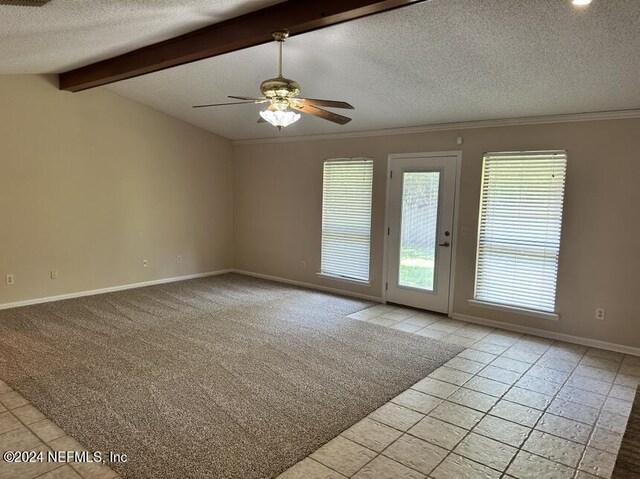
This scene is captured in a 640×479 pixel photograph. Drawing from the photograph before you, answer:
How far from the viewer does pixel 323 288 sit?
257 inches

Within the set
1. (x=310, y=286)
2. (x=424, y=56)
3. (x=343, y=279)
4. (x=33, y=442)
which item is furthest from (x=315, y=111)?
(x=310, y=286)

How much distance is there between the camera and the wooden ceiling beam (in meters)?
2.73

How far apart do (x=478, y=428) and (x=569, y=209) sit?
108 inches

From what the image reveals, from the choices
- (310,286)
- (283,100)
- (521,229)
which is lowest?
(310,286)

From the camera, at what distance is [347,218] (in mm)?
6184

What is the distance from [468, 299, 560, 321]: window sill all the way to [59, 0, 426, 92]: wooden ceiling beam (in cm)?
356

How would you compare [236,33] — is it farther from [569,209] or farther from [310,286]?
[310,286]

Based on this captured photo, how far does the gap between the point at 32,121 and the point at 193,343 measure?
3439 millimetres

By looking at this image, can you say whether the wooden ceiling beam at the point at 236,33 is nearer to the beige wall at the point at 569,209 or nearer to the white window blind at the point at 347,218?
the beige wall at the point at 569,209

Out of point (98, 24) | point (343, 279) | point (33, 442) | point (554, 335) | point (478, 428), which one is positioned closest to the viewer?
point (33, 442)

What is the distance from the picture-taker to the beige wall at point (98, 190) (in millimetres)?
4980

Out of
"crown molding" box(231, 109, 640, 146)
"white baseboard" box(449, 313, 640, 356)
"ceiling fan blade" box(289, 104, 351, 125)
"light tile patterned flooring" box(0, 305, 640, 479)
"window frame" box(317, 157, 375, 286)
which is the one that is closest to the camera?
"light tile patterned flooring" box(0, 305, 640, 479)

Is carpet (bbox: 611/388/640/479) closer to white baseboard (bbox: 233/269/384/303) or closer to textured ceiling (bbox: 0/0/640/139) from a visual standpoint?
textured ceiling (bbox: 0/0/640/139)

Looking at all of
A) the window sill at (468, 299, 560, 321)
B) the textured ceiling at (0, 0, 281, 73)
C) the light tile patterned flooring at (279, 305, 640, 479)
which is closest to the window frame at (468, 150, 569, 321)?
the window sill at (468, 299, 560, 321)
